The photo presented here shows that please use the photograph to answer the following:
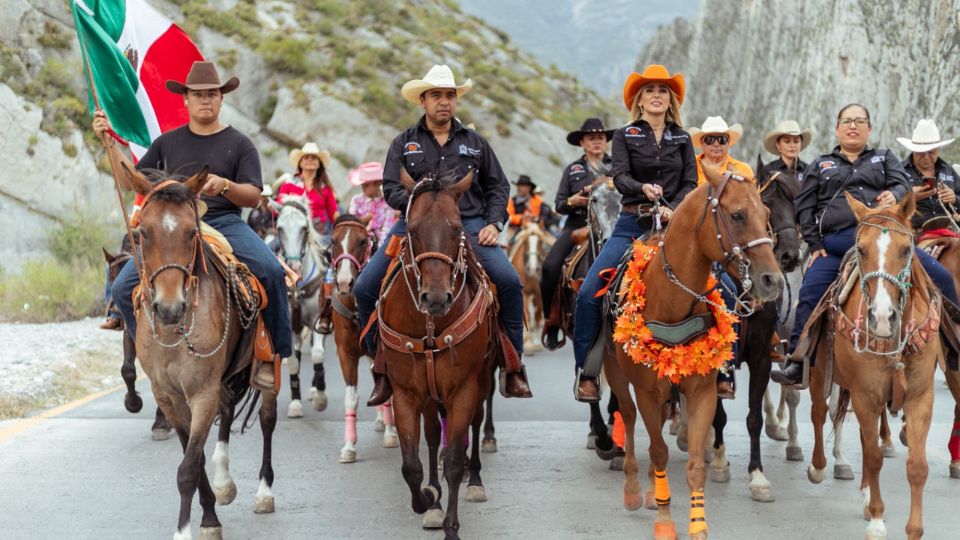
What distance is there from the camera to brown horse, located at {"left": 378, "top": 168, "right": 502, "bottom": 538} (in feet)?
23.2

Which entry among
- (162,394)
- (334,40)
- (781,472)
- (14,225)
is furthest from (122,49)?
(334,40)

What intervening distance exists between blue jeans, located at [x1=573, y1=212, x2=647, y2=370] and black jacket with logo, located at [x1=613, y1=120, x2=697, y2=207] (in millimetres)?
233

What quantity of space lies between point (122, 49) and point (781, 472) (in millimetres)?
6812

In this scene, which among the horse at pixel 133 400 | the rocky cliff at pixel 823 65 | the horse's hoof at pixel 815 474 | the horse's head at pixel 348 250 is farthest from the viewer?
the rocky cliff at pixel 823 65

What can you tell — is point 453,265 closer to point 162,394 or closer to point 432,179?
point 432,179

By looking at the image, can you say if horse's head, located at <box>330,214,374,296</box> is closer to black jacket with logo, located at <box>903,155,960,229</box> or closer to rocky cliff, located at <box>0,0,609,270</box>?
black jacket with logo, located at <box>903,155,960,229</box>

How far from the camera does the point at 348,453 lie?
9.73 m

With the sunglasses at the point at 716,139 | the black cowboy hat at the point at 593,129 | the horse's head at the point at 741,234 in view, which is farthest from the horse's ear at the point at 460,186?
the black cowboy hat at the point at 593,129

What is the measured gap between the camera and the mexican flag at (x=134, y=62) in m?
8.49

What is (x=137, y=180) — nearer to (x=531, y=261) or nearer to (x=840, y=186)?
(x=840, y=186)

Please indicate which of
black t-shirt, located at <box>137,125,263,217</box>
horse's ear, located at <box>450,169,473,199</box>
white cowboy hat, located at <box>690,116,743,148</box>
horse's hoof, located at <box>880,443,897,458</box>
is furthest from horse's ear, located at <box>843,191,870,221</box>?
black t-shirt, located at <box>137,125,263,217</box>

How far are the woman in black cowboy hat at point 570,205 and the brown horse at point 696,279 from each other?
3.53 metres

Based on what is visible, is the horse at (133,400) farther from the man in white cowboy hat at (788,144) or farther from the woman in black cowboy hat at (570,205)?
the man in white cowboy hat at (788,144)

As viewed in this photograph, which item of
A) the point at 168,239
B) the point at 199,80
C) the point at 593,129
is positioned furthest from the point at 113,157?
the point at 593,129
